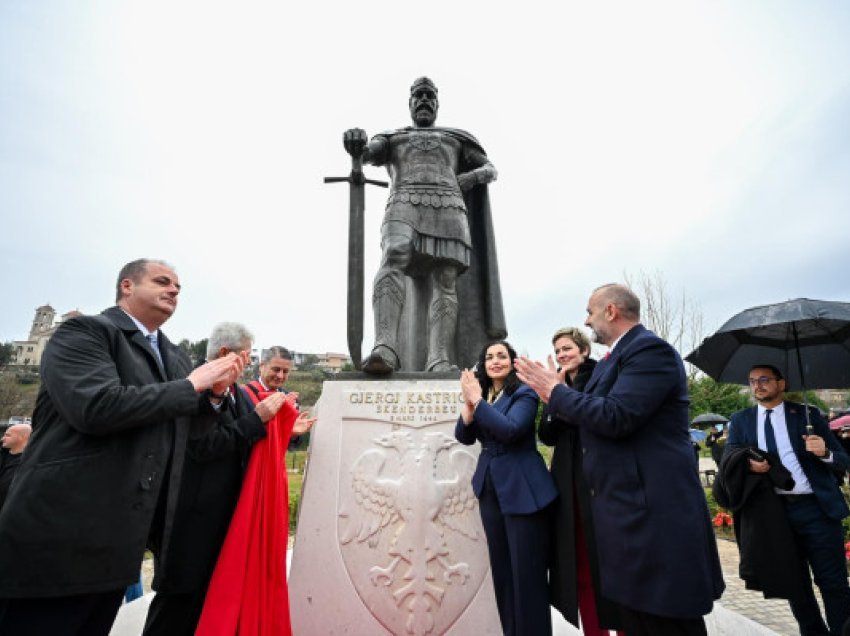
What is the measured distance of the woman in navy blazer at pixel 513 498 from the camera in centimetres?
233

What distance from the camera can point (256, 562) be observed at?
2646 mm

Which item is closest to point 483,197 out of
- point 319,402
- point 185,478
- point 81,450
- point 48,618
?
point 319,402

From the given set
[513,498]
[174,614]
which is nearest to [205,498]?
[174,614]

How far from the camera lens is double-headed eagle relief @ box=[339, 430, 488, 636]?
2908 mm

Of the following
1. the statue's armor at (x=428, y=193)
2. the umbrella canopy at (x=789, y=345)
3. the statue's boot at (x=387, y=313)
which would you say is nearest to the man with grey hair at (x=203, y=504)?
the statue's boot at (x=387, y=313)

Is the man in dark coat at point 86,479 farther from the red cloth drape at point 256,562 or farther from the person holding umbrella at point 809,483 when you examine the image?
the person holding umbrella at point 809,483

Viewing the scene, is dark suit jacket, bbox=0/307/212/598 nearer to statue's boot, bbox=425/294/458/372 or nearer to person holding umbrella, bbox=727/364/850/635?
statue's boot, bbox=425/294/458/372

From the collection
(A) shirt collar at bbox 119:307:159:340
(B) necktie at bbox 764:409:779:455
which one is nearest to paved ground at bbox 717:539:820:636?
(B) necktie at bbox 764:409:779:455

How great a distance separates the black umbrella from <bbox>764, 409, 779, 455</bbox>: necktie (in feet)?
1.19

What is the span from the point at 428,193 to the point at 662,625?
3.43 meters

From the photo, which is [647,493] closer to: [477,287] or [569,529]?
[569,529]

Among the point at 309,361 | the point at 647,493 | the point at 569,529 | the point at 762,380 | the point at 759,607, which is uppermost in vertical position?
the point at 309,361

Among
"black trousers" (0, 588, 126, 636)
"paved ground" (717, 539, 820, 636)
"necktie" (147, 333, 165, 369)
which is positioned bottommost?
"paved ground" (717, 539, 820, 636)

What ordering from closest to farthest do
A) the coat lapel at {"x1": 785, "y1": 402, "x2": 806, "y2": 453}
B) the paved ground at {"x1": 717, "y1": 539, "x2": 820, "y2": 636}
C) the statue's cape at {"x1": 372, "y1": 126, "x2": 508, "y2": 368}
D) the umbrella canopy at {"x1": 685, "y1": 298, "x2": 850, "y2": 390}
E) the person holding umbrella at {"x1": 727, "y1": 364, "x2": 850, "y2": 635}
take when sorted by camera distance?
the person holding umbrella at {"x1": 727, "y1": 364, "x2": 850, "y2": 635} < the coat lapel at {"x1": 785, "y1": 402, "x2": 806, "y2": 453} < the umbrella canopy at {"x1": 685, "y1": 298, "x2": 850, "y2": 390} < the paved ground at {"x1": 717, "y1": 539, "x2": 820, "y2": 636} < the statue's cape at {"x1": 372, "y1": 126, "x2": 508, "y2": 368}
